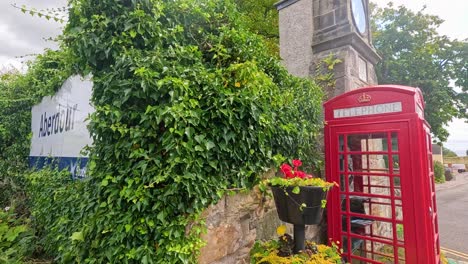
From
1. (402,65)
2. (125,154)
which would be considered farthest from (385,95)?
(402,65)

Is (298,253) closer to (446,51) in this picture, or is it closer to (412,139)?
(412,139)

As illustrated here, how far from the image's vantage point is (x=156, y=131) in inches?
85.3

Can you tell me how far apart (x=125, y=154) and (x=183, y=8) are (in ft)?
5.11

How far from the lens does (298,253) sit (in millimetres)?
2451

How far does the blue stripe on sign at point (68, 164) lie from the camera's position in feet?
9.96

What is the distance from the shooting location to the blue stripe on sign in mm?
3036

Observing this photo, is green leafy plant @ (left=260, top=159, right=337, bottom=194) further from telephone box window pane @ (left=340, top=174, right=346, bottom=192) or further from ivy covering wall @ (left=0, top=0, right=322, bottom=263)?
telephone box window pane @ (left=340, top=174, right=346, bottom=192)

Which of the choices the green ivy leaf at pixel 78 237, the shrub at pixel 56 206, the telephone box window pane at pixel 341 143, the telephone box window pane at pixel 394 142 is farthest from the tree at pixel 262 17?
the green ivy leaf at pixel 78 237

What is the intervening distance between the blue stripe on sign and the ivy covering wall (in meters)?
0.40

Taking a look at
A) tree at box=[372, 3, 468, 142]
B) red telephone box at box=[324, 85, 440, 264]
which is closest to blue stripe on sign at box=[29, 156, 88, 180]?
red telephone box at box=[324, 85, 440, 264]

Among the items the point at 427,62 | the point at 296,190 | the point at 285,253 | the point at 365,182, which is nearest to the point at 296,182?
→ the point at 296,190

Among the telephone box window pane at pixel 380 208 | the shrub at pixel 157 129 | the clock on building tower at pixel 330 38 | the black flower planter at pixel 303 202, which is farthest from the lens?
the telephone box window pane at pixel 380 208

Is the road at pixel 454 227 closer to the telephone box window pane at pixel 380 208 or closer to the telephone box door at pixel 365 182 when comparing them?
the telephone box window pane at pixel 380 208

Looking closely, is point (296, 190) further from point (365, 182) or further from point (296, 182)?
point (365, 182)
